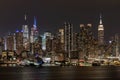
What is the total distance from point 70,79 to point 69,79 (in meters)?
0.25

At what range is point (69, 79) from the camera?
107 m

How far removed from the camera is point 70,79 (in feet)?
351
